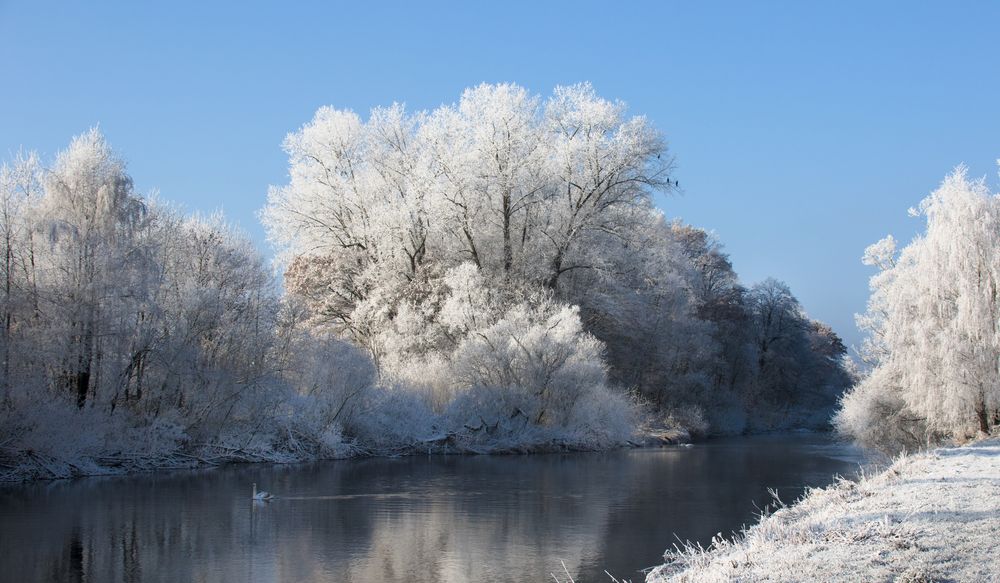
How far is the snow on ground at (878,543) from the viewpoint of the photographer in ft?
25.4

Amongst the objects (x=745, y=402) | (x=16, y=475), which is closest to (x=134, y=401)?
(x=16, y=475)

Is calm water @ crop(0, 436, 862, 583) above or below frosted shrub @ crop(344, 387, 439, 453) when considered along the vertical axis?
below

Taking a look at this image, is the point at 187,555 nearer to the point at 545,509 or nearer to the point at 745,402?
the point at 545,509

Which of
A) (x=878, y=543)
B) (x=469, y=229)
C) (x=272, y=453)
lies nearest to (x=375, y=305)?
(x=469, y=229)

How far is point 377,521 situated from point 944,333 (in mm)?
16535

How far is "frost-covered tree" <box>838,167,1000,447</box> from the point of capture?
2356 centimetres

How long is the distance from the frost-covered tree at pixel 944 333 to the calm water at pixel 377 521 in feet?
9.77

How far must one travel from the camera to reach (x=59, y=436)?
2117 centimetres

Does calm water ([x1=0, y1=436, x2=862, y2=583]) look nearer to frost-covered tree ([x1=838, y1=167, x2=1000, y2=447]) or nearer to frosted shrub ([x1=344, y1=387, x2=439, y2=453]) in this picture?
frost-covered tree ([x1=838, y1=167, x2=1000, y2=447])

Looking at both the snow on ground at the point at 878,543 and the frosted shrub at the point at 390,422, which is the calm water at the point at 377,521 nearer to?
the snow on ground at the point at 878,543

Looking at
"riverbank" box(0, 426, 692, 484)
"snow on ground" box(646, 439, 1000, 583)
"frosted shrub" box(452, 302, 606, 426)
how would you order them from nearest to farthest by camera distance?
"snow on ground" box(646, 439, 1000, 583) → "riverbank" box(0, 426, 692, 484) → "frosted shrub" box(452, 302, 606, 426)

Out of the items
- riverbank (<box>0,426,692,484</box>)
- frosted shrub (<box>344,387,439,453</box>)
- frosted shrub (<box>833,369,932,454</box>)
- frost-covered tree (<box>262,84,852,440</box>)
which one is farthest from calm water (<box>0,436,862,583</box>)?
frost-covered tree (<box>262,84,852,440</box>)

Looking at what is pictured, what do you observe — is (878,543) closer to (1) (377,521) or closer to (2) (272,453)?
(1) (377,521)

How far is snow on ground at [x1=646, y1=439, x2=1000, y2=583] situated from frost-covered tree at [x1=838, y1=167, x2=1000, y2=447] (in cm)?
1178
